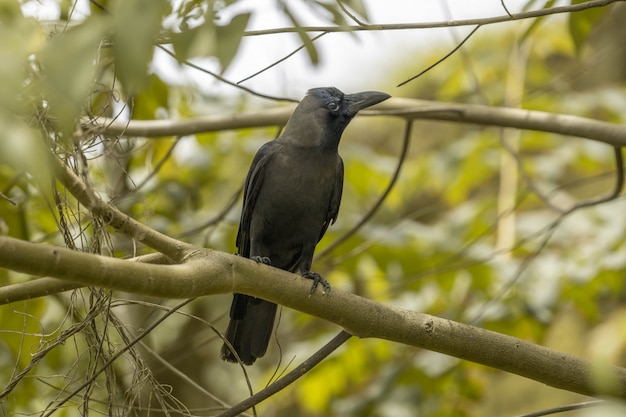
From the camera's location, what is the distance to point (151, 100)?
386 centimetres

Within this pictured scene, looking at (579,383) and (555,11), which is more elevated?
(555,11)

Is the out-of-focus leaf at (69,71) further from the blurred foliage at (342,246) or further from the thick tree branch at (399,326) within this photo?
the thick tree branch at (399,326)

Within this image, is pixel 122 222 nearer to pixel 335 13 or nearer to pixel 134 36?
pixel 335 13

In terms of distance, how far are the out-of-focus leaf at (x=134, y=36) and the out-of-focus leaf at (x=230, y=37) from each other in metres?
0.15

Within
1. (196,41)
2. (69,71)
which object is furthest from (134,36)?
(196,41)

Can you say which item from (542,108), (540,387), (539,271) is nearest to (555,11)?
(539,271)

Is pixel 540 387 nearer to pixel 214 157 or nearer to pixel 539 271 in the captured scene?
pixel 539 271

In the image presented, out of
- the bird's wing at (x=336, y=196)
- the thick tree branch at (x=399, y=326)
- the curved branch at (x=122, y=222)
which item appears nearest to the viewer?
the curved branch at (x=122, y=222)

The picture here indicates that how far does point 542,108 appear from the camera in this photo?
15.6 feet

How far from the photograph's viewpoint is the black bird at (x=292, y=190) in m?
3.40

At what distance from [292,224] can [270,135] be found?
6.05 ft

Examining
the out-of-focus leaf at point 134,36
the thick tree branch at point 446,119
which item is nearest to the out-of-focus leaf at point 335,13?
the out-of-focus leaf at point 134,36

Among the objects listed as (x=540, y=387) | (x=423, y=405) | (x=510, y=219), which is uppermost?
(x=540, y=387)

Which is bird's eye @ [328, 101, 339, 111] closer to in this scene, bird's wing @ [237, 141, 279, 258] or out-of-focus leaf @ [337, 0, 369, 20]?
bird's wing @ [237, 141, 279, 258]
